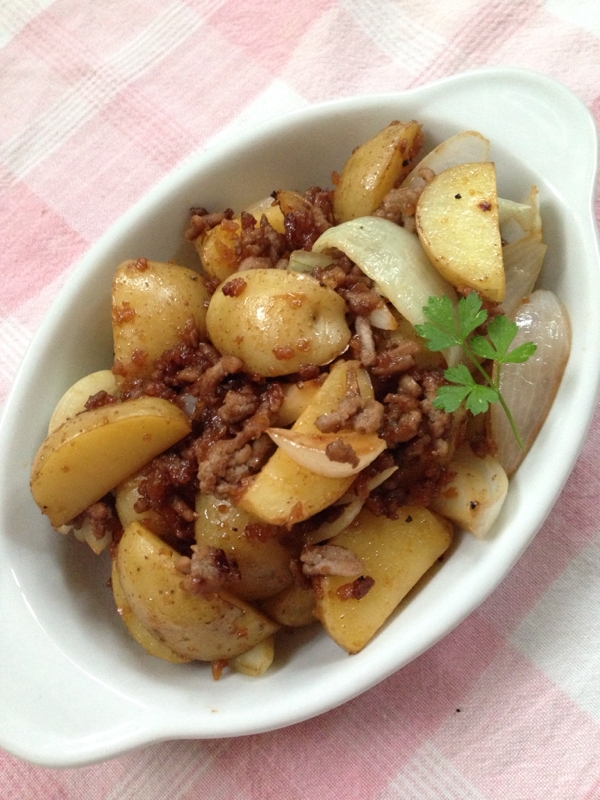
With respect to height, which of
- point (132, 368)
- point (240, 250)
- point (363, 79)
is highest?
point (363, 79)

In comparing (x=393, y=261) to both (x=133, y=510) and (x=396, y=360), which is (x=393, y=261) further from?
(x=133, y=510)

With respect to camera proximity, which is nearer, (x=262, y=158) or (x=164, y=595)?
(x=164, y=595)

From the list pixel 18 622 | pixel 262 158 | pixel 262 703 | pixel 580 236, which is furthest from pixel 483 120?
pixel 18 622

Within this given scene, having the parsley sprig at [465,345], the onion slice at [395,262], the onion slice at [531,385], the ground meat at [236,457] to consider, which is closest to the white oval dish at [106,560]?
the onion slice at [531,385]

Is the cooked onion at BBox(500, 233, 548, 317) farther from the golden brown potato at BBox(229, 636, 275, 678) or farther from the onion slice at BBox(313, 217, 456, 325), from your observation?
the golden brown potato at BBox(229, 636, 275, 678)

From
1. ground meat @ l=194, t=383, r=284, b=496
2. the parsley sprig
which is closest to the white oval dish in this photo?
the parsley sprig

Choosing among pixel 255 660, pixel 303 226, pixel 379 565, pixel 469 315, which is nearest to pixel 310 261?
pixel 303 226

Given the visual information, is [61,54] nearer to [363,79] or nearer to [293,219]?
[363,79]

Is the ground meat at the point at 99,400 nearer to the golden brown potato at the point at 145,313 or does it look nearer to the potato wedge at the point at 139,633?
the golden brown potato at the point at 145,313
